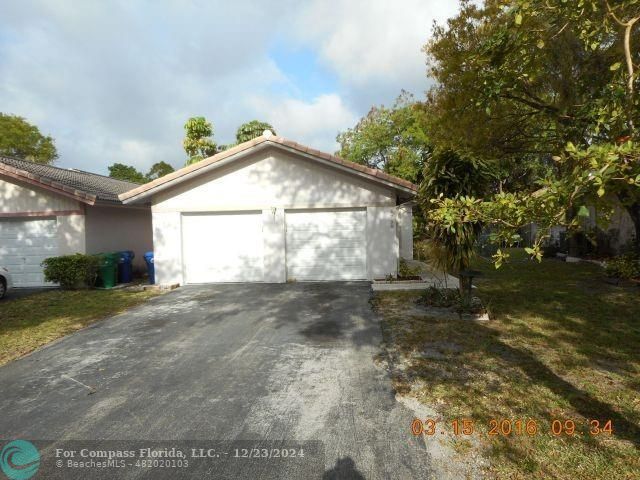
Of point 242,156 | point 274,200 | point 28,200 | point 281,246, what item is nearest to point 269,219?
point 274,200

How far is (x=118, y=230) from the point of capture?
584 inches

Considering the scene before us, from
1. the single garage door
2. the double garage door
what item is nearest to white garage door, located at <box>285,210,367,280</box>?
the double garage door

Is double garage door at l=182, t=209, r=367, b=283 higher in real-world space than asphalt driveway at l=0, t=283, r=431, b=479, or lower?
higher

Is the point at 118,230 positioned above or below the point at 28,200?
below

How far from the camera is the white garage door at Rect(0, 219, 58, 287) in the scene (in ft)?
42.7

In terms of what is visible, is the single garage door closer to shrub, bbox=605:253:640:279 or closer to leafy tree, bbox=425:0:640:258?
leafy tree, bbox=425:0:640:258

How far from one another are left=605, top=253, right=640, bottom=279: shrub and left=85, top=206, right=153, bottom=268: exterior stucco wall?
16.6 m

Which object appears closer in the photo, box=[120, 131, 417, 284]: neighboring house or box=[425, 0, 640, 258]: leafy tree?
box=[425, 0, 640, 258]: leafy tree

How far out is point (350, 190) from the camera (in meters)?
11.5

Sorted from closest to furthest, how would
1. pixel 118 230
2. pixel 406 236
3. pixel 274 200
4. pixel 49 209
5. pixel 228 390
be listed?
pixel 228 390
pixel 274 200
pixel 49 209
pixel 118 230
pixel 406 236

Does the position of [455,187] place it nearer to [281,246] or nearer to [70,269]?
[281,246]

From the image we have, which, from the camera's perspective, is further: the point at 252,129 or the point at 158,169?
the point at 158,169

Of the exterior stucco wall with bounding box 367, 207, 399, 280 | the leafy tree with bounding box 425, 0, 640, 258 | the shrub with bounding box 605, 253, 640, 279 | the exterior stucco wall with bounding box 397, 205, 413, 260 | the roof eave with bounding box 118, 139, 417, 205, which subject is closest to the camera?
the leafy tree with bounding box 425, 0, 640, 258

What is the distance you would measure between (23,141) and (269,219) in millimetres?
44380
